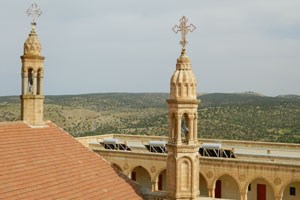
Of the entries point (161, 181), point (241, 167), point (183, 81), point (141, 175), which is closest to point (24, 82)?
point (183, 81)

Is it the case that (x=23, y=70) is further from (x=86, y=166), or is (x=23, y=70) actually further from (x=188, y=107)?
(x=188, y=107)

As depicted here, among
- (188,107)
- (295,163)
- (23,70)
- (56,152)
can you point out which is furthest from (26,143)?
(295,163)

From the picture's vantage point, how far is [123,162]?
3919 cm

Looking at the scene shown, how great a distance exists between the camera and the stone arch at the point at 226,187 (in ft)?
117

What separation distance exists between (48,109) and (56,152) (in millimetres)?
107503

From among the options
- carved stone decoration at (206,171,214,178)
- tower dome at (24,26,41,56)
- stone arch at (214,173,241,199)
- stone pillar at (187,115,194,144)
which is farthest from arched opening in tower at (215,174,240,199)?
tower dome at (24,26,41,56)

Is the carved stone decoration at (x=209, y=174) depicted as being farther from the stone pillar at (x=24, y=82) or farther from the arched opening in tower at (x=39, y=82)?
the stone pillar at (x=24, y=82)

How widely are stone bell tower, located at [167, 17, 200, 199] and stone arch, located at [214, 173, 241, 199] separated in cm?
1903

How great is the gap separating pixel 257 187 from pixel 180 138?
20421 mm

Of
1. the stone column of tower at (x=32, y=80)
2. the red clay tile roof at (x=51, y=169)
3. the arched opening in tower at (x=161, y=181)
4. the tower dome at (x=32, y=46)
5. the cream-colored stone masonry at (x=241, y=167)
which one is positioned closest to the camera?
the red clay tile roof at (x=51, y=169)

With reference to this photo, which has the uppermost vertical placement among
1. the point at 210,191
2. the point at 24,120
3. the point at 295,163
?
the point at 24,120

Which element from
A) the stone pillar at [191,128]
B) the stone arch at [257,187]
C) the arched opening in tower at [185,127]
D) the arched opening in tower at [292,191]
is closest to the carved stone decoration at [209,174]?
the stone arch at [257,187]

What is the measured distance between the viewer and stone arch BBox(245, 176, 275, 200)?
34.2 m

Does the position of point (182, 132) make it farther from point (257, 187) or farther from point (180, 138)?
point (257, 187)
